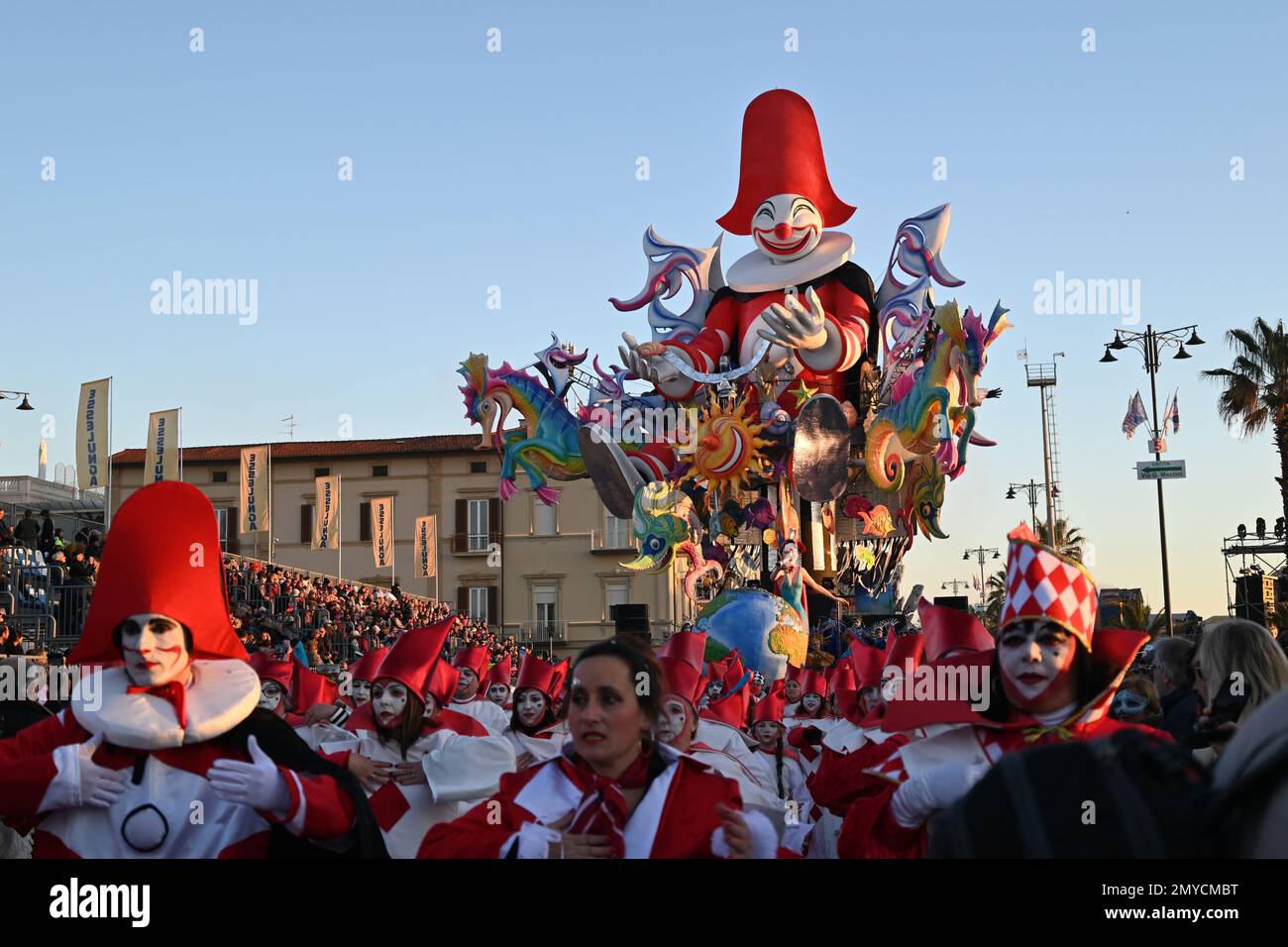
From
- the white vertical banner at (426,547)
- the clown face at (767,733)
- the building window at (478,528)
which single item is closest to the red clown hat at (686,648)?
the clown face at (767,733)

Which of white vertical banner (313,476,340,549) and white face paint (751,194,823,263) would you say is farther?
white vertical banner (313,476,340,549)

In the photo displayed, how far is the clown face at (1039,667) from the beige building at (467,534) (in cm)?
5007

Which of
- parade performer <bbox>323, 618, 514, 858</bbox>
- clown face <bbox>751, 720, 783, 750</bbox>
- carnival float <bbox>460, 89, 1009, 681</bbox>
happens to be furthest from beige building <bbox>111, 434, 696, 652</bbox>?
parade performer <bbox>323, 618, 514, 858</bbox>

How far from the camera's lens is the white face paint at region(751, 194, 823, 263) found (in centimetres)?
2350

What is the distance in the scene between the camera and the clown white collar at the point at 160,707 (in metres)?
4.09

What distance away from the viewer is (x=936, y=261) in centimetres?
2383

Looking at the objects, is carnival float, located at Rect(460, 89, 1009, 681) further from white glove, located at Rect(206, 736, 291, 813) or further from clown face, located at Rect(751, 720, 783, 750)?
white glove, located at Rect(206, 736, 291, 813)

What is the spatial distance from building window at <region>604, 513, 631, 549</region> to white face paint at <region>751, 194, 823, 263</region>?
33.9 metres

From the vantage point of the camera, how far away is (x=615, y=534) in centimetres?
5791

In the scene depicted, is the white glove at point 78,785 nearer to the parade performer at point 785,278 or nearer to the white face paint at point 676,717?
the white face paint at point 676,717

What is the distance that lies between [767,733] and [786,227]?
14876mm
